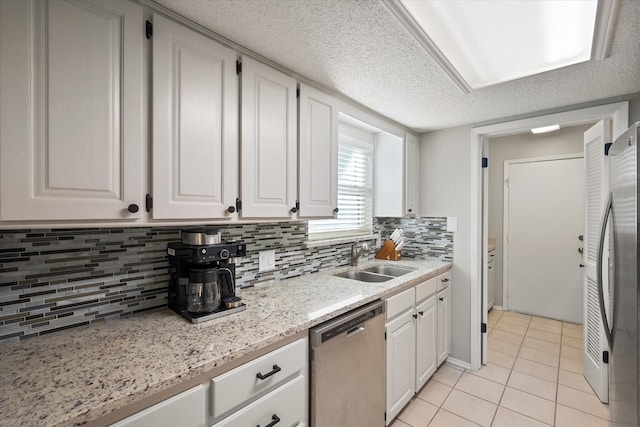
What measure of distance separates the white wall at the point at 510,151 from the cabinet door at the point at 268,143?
Answer: 11.7ft

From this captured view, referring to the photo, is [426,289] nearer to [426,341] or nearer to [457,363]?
[426,341]

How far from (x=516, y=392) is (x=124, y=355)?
2735 mm

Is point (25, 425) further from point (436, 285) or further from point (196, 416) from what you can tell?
point (436, 285)

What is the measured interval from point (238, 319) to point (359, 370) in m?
0.75

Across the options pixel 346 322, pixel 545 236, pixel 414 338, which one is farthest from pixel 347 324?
pixel 545 236

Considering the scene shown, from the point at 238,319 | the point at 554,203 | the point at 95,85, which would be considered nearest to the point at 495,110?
the point at 554,203

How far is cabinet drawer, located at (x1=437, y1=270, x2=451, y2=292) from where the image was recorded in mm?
2571

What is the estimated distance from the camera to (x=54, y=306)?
1161 mm

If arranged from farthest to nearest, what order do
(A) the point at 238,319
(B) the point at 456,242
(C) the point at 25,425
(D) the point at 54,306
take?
(B) the point at 456,242, (A) the point at 238,319, (D) the point at 54,306, (C) the point at 25,425

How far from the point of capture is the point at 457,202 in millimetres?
2842

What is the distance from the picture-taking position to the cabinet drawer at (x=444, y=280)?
101 inches

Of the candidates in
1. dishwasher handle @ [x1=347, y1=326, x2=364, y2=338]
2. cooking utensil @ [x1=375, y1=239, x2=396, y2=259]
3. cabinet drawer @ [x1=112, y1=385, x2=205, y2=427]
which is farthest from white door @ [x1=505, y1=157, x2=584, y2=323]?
cabinet drawer @ [x1=112, y1=385, x2=205, y2=427]

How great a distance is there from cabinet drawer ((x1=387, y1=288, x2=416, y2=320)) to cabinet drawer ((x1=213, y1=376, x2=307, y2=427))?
0.77 meters

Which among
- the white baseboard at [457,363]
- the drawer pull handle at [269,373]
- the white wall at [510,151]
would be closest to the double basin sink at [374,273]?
the white baseboard at [457,363]
